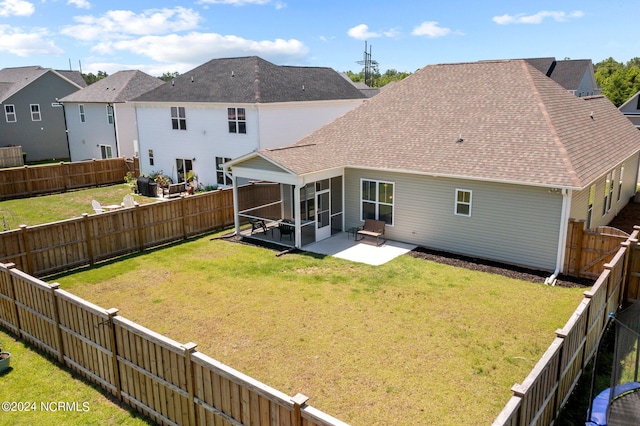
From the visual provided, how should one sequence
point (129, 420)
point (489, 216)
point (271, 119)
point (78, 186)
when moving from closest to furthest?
point (129, 420)
point (489, 216)
point (271, 119)
point (78, 186)

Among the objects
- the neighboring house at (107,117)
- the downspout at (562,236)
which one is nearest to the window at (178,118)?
the neighboring house at (107,117)

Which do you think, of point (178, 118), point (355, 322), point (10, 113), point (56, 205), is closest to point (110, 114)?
point (178, 118)

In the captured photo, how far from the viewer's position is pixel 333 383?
886 cm

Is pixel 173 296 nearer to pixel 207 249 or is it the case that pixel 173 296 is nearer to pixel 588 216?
pixel 207 249

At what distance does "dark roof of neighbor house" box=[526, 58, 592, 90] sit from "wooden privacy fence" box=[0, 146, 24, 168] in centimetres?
5418

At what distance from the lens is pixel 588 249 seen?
45.8 feet

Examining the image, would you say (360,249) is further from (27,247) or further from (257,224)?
(27,247)

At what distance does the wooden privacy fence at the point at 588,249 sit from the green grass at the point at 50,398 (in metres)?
12.4

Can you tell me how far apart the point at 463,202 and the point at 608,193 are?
23.2ft

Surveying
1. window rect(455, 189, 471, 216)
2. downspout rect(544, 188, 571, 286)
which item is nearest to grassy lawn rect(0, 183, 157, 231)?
window rect(455, 189, 471, 216)

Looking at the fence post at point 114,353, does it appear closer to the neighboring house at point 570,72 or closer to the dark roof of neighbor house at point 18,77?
the dark roof of neighbor house at point 18,77

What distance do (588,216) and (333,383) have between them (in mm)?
12157

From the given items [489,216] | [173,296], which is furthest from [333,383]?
[489,216]

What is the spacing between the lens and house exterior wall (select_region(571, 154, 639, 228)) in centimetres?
1516
